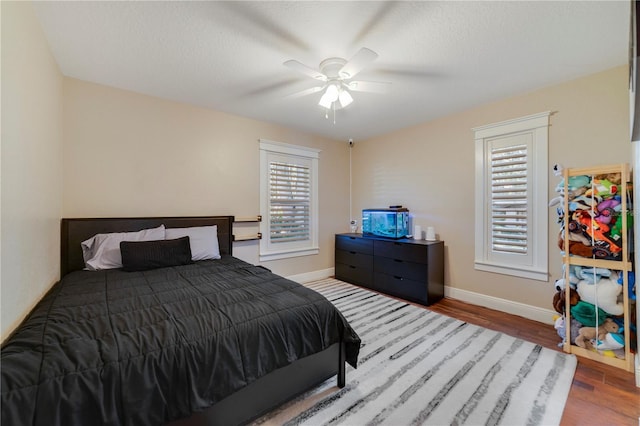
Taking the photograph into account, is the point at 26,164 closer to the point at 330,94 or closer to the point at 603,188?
the point at 330,94

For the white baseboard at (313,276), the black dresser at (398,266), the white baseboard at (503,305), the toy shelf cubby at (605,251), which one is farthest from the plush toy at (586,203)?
the white baseboard at (313,276)

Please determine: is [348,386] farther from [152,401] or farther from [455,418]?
[152,401]

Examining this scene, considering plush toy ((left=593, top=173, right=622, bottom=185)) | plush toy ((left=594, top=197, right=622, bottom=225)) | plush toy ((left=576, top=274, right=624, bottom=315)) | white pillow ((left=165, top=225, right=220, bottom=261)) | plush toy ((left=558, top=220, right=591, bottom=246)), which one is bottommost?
plush toy ((left=576, top=274, right=624, bottom=315))

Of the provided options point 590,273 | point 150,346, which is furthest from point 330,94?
point 590,273

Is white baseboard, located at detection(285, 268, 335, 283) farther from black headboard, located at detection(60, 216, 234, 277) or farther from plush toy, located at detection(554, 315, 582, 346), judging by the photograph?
plush toy, located at detection(554, 315, 582, 346)

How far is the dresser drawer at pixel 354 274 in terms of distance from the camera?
12.6 feet

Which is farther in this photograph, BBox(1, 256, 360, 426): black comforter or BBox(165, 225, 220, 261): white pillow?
BBox(165, 225, 220, 261): white pillow

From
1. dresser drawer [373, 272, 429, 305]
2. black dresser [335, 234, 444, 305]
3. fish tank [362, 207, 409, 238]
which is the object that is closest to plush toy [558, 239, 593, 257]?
black dresser [335, 234, 444, 305]

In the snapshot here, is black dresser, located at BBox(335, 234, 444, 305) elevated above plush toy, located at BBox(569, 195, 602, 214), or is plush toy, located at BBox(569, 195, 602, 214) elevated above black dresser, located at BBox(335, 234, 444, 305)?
plush toy, located at BBox(569, 195, 602, 214)

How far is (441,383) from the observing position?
1.78m

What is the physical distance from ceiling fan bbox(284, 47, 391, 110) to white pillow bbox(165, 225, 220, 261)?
187cm

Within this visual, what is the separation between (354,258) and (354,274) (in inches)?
9.6

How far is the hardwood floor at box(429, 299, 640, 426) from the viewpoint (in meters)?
1.48

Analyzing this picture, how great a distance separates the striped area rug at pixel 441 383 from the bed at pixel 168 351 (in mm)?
148
